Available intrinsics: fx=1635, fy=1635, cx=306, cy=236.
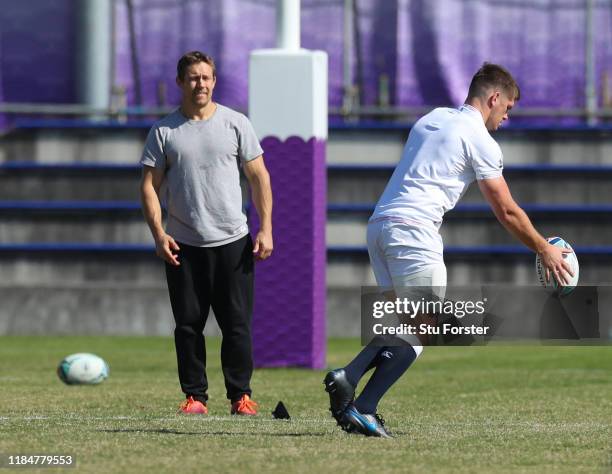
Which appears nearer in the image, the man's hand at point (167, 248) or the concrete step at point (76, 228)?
the man's hand at point (167, 248)

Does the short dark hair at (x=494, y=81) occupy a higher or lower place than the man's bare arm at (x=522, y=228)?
higher

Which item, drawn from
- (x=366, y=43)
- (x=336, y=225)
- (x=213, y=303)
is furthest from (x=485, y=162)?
(x=366, y=43)

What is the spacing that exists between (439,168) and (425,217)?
0.84 feet

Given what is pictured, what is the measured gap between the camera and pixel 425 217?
25.8 feet

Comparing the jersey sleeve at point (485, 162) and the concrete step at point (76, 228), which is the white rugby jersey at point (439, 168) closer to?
the jersey sleeve at point (485, 162)

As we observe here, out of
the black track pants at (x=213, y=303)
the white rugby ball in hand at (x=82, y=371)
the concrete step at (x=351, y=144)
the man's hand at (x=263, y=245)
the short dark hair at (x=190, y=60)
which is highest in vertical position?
the short dark hair at (x=190, y=60)

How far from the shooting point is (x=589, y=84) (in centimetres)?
2214

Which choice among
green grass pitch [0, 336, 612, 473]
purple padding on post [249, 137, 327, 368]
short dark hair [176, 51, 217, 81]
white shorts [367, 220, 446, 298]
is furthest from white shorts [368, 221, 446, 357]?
purple padding on post [249, 137, 327, 368]

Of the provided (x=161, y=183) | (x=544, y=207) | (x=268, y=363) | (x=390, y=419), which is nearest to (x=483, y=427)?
(x=390, y=419)

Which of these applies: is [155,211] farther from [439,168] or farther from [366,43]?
[366,43]

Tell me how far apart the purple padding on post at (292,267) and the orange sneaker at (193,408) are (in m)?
5.03

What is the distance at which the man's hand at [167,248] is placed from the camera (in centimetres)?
922

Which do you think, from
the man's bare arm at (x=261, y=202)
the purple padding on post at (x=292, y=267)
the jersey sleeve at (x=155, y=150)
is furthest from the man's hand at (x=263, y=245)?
the purple padding on post at (x=292, y=267)

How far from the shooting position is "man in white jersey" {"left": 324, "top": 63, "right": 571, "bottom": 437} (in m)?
7.82
